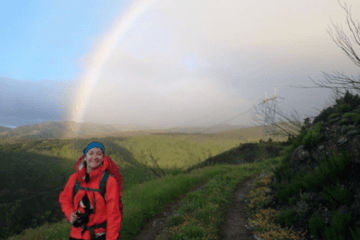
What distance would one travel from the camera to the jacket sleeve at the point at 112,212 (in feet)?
9.25

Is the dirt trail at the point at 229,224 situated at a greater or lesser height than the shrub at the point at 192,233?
lesser

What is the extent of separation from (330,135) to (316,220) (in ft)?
13.2

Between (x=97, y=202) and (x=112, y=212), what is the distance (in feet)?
0.99

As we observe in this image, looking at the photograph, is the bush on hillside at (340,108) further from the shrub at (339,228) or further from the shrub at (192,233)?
the shrub at (192,233)

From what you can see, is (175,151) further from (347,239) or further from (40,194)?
(347,239)

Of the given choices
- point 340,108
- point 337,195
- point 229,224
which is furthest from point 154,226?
point 340,108

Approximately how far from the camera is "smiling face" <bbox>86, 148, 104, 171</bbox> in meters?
3.10

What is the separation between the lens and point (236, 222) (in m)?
7.09

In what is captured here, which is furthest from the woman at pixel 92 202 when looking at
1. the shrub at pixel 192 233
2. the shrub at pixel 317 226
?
the shrub at pixel 317 226

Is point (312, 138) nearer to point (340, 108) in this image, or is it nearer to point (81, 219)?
point (340, 108)

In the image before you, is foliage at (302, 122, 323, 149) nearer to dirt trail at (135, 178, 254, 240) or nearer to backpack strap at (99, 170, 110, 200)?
dirt trail at (135, 178, 254, 240)

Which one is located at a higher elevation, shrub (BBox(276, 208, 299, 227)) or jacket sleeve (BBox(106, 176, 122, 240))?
jacket sleeve (BBox(106, 176, 122, 240))

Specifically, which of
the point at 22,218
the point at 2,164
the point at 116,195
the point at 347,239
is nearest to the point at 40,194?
the point at 22,218

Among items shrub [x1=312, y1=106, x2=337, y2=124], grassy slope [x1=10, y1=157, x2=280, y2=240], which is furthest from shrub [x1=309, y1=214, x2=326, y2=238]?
shrub [x1=312, y1=106, x2=337, y2=124]
